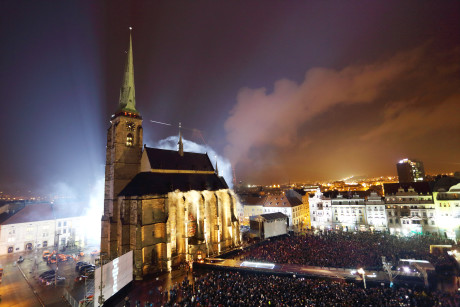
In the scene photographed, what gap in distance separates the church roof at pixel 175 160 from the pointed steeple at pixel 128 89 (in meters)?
8.21

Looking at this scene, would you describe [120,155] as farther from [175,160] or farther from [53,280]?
[53,280]

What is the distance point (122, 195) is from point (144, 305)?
56.8ft

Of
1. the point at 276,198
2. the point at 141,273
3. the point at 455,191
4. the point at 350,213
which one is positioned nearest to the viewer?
the point at 141,273

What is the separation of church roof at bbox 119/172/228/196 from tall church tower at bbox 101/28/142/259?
219 centimetres

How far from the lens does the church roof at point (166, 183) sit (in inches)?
1390

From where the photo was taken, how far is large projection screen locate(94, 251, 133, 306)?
21.9 meters

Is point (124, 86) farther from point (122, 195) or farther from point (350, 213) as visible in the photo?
point (350, 213)

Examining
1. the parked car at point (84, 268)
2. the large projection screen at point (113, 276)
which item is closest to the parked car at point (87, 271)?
the parked car at point (84, 268)

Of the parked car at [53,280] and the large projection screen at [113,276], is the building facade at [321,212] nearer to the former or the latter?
the large projection screen at [113,276]

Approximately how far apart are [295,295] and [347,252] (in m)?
17.1

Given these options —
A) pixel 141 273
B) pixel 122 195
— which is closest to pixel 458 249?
pixel 141 273

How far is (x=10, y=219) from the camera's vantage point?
4775 cm

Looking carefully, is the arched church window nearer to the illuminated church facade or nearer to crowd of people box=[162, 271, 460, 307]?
the illuminated church facade

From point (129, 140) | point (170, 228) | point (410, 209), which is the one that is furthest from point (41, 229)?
point (410, 209)
